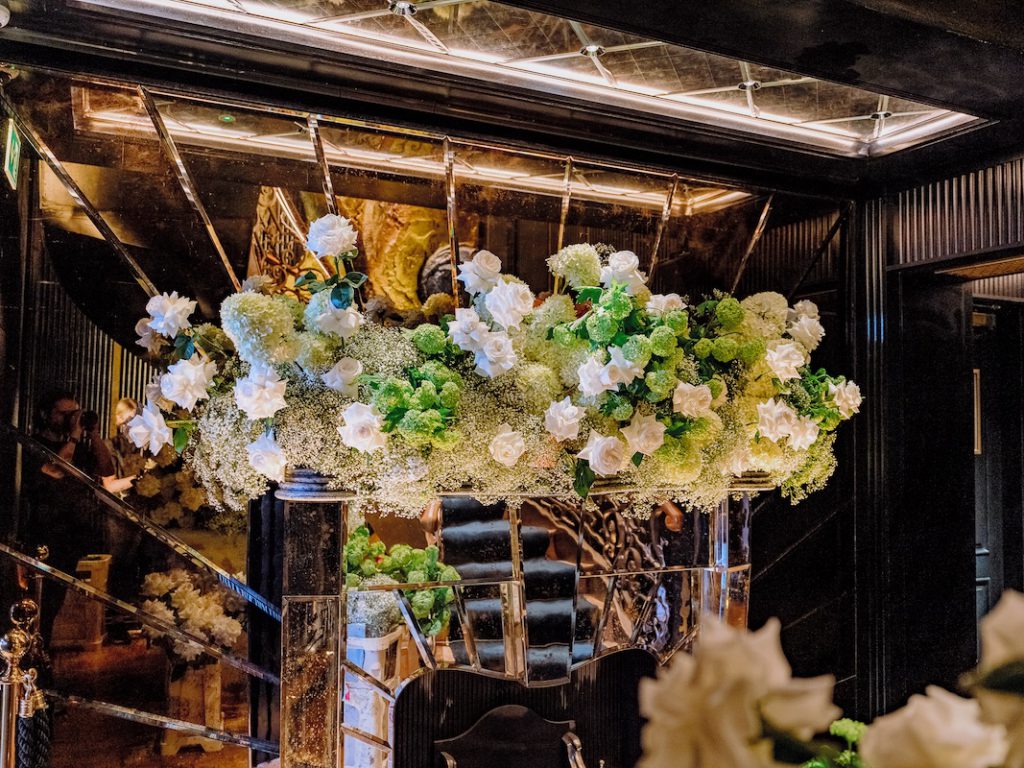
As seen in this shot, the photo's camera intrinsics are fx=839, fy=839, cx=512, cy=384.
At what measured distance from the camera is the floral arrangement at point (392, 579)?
248cm

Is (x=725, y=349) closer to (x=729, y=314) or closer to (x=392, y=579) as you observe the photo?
(x=729, y=314)

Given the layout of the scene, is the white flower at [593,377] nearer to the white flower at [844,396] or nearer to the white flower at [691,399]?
the white flower at [691,399]

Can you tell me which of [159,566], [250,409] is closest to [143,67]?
[250,409]

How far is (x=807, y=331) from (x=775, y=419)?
1.32 feet

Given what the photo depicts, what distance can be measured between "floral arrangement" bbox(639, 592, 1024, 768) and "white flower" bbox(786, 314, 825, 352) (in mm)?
2162

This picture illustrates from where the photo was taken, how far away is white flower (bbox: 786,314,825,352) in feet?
8.86

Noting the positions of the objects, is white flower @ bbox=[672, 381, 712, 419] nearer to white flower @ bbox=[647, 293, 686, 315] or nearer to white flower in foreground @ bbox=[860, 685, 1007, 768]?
white flower @ bbox=[647, 293, 686, 315]

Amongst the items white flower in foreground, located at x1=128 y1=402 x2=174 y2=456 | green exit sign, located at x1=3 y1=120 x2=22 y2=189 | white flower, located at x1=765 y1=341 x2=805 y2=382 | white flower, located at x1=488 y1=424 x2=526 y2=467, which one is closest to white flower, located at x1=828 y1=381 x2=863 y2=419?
white flower, located at x1=765 y1=341 x2=805 y2=382

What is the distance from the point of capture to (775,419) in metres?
2.46

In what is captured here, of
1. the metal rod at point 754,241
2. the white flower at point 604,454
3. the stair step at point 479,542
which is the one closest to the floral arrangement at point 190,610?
the stair step at point 479,542

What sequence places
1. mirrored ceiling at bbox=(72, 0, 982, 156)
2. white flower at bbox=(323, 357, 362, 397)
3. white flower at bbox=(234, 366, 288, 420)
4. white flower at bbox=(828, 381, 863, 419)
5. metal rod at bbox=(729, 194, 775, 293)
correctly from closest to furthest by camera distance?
white flower at bbox=(234, 366, 288, 420), white flower at bbox=(323, 357, 362, 397), mirrored ceiling at bbox=(72, 0, 982, 156), white flower at bbox=(828, 381, 863, 419), metal rod at bbox=(729, 194, 775, 293)

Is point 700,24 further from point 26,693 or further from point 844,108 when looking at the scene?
→ point 26,693

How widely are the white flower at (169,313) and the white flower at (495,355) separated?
792 millimetres

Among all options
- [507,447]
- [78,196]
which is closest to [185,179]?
[78,196]
